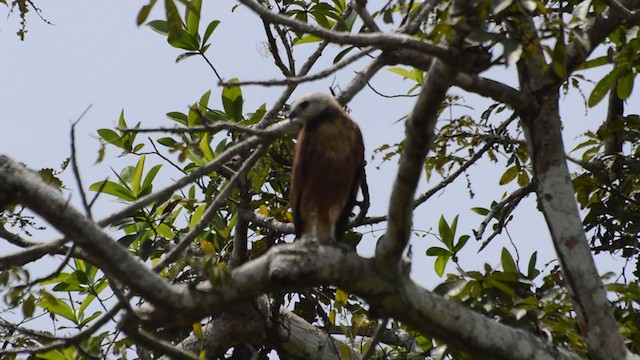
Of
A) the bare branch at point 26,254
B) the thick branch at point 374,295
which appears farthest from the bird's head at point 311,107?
the bare branch at point 26,254

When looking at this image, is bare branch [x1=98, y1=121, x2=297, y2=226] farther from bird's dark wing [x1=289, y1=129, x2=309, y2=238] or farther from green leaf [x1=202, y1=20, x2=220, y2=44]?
green leaf [x1=202, y1=20, x2=220, y2=44]

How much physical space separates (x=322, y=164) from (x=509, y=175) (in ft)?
5.23

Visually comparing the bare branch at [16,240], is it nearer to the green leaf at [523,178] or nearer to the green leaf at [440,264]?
the green leaf at [440,264]

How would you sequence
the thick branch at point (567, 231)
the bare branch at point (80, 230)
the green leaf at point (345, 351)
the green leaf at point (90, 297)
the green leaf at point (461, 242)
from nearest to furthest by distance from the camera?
1. the bare branch at point (80, 230)
2. the thick branch at point (567, 231)
3. the green leaf at point (345, 351)
4. the green leaf at point (461, 242)
5. the green leaf at point (90, 297)

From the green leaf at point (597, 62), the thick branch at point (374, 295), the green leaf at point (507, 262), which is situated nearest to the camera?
the thick branch at point (374, 295)

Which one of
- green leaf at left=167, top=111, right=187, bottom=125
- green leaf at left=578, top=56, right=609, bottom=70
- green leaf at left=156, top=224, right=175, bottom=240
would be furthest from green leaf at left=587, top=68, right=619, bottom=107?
green leaf at left=156, top=224, right=175, bottom=240

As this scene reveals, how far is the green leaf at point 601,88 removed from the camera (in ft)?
15.2

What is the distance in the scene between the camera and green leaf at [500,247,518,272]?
4.74 meters

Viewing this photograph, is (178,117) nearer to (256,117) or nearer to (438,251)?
(256,117)

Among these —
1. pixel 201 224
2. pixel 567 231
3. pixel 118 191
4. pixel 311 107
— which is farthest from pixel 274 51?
pixel 567 231

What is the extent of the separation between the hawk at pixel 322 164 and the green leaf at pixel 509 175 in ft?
4.20

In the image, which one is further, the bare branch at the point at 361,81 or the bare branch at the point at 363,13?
the bare branch at the point at 361,81

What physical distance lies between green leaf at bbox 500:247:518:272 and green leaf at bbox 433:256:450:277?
1.46 feet

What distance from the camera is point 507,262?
475 cm
